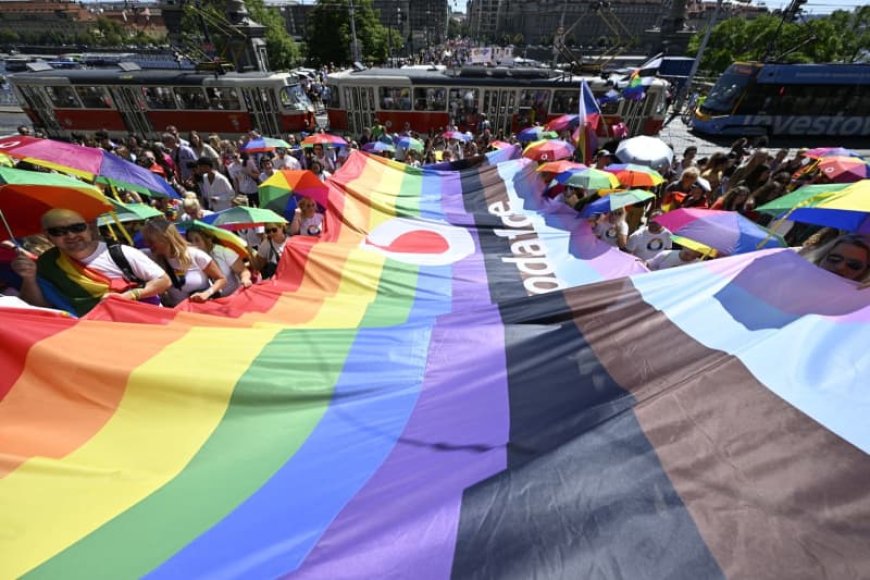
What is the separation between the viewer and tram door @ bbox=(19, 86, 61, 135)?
51.4ft

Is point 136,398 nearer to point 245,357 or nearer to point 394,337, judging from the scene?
point 245,357

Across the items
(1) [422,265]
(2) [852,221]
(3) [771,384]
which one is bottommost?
(1) [422,265]

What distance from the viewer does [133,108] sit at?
51.9 ft

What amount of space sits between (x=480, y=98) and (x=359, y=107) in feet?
16.9

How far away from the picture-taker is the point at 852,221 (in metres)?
2.59

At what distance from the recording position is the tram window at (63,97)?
1559 cm

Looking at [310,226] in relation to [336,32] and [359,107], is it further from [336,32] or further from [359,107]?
[336,32]

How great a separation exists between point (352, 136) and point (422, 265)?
46.5 feet

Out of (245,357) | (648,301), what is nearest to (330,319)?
(245,357)

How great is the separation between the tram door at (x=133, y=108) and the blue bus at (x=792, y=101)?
27102mm

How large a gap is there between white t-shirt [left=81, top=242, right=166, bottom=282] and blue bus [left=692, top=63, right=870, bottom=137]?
25.4m

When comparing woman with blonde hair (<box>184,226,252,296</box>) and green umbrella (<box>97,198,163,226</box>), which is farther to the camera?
green umbrella (<box>97,198,163,226</box>)

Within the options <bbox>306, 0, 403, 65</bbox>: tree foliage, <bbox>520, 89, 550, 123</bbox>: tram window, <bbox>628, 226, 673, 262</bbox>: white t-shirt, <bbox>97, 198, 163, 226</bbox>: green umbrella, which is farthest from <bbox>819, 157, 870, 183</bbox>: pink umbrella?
<bbox>306, 0, 403, 65</bbox>: tree foliage

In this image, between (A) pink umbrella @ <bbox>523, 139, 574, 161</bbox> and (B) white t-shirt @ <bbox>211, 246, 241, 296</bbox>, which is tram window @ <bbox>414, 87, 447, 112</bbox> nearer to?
(A) pink umbrella @ <bbox>523, 139, 574, 161</bbox>
